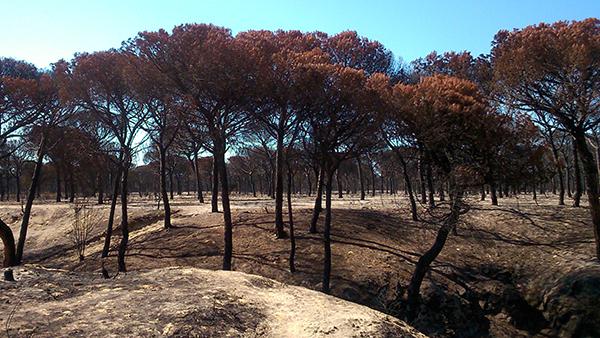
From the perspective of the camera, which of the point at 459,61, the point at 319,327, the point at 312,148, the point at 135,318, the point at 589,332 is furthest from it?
the point at 459,61

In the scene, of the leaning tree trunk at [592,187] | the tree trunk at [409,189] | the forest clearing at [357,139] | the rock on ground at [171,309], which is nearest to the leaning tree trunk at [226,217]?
the forest clearing at [357,139]

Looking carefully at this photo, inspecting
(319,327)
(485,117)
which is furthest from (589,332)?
(319,327)

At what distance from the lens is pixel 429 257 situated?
1570cm

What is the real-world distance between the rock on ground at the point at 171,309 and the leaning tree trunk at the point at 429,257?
24.8ft

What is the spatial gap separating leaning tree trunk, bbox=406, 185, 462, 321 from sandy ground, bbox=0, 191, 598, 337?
47 centimetres

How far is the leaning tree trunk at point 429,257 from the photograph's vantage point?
50.4ft

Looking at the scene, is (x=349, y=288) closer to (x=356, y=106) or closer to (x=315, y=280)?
(x=315, y=280)

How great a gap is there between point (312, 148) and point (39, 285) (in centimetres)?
1163

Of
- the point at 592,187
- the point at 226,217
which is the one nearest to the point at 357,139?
the point at 226,217

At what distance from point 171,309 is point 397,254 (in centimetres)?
1437

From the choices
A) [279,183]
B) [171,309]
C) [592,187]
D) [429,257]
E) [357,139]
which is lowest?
[429,257]

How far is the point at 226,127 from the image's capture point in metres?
17.4

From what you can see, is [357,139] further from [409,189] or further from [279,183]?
[409,189]

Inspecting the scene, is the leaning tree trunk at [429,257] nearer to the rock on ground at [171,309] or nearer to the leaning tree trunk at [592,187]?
the leaning tree trunk at [592,187]
